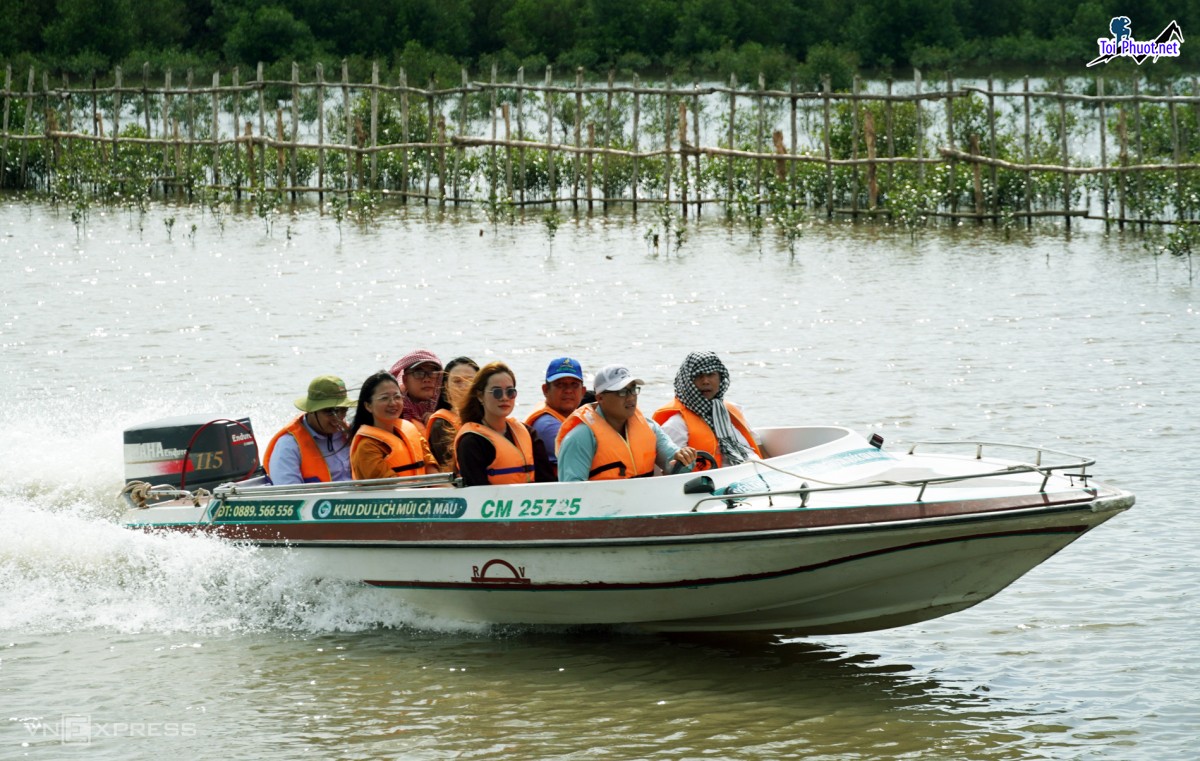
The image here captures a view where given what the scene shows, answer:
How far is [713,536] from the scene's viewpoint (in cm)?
765

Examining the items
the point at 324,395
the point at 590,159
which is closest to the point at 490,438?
the point at 324,395

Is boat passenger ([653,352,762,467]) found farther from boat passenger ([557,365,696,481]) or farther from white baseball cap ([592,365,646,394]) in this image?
white baseball cap ([592,365,646,394])

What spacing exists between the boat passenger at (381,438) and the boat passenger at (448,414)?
21 centimetres

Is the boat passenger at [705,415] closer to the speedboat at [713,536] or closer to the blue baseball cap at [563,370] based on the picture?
the speedboat at [713,536]

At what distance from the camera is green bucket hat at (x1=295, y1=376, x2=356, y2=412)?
28.4ft

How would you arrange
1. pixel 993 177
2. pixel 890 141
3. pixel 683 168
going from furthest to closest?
1. pixel 683 168
2. pixel 890 141
3. pixel 993 177

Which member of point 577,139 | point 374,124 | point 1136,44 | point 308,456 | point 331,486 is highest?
point 1136,44

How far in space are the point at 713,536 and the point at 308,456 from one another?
2417 millimetres

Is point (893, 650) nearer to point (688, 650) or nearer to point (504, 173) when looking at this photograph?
point (688, 650)

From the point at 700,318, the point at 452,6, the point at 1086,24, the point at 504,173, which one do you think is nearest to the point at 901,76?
the point at 1086,24

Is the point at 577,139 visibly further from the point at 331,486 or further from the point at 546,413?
the point at 331,486

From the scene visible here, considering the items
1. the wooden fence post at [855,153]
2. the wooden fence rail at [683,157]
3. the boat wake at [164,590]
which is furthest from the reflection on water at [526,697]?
the wooden fence post at [855,153]

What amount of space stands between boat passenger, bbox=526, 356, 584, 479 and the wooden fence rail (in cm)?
1604

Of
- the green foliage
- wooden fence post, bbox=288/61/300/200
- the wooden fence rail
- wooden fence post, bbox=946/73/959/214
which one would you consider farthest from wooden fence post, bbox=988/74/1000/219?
the green foliage
